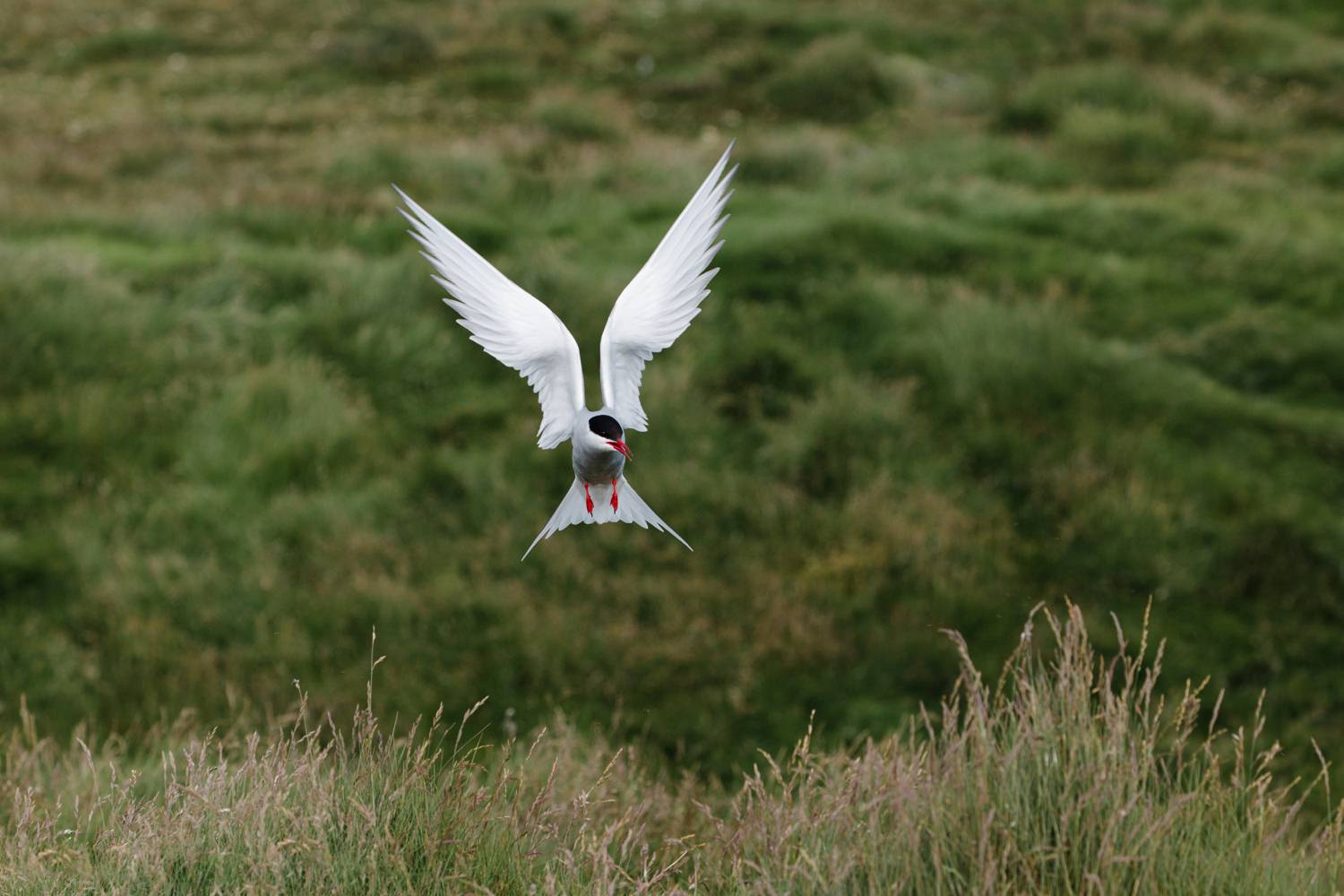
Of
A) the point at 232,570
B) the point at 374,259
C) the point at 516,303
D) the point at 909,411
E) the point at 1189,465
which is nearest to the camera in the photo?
the point at 516,303

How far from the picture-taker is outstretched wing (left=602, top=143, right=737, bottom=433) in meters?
2.02

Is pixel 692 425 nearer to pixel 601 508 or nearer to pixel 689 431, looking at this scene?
pixel 689 431

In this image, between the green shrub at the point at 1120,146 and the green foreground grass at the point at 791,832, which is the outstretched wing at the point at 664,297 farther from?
the green shrub at the point at 1120,146

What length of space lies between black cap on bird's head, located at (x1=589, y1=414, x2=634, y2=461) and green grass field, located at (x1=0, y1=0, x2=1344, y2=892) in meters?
3.89

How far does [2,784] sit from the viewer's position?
552 cm

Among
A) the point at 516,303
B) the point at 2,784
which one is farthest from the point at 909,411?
the point at 516,303

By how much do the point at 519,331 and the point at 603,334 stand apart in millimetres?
145

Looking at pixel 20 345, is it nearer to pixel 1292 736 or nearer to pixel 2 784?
pixel 2 784

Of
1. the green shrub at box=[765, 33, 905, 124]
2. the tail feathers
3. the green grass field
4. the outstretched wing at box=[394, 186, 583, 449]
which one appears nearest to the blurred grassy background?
the green grass field

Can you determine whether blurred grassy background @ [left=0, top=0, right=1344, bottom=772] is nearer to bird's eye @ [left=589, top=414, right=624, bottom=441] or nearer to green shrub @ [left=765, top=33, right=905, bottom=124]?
green shrub @ [left=765, top=33, right=905, bottom=124]

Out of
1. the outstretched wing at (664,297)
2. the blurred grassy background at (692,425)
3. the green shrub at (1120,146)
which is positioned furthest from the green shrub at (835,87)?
the outstretched wing at (664,297)

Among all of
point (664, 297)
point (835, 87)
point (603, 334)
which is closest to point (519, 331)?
point (603, 334)

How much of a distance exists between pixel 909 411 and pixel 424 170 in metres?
7.12

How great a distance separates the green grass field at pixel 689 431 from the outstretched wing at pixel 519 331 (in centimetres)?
365
